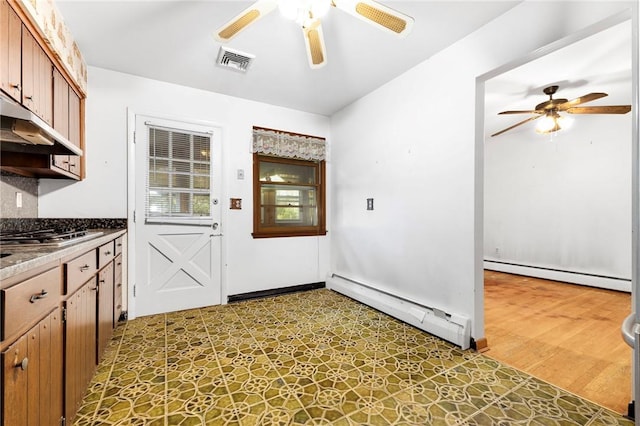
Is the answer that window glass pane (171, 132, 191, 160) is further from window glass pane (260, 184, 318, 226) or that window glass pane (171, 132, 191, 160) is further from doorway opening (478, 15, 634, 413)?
doorway opening (478, 15, 634, 413)

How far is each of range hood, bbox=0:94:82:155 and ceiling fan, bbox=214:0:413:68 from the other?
103 centimetres

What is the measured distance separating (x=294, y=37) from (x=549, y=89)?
312 cm

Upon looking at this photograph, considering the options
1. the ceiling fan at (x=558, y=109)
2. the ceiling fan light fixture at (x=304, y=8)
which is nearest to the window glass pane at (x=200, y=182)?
the ceiling fan light fixture at (x=304, y=8)

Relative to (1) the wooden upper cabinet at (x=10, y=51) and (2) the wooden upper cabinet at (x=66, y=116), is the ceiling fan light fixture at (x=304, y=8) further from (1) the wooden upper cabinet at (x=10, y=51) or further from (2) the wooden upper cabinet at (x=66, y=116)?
(2) the wooden upper cabinet at (x=66, y=116)

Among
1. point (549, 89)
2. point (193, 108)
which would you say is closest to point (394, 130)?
point (549, 89)

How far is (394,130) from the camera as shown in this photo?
3.12 metres

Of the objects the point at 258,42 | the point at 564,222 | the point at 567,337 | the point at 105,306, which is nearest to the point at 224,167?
the point at 258,42

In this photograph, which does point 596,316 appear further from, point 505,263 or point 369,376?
point 369,376

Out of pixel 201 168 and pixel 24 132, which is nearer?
pixel 24 132

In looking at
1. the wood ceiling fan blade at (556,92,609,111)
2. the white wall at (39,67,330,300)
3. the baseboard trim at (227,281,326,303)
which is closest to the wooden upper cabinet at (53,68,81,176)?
the white wall at (39,67,330,300)

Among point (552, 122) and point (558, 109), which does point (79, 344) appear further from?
point (552, 122)

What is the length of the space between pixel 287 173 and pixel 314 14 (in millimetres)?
2521

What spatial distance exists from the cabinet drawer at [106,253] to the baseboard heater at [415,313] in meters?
2.56

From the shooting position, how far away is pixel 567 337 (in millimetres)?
2510
